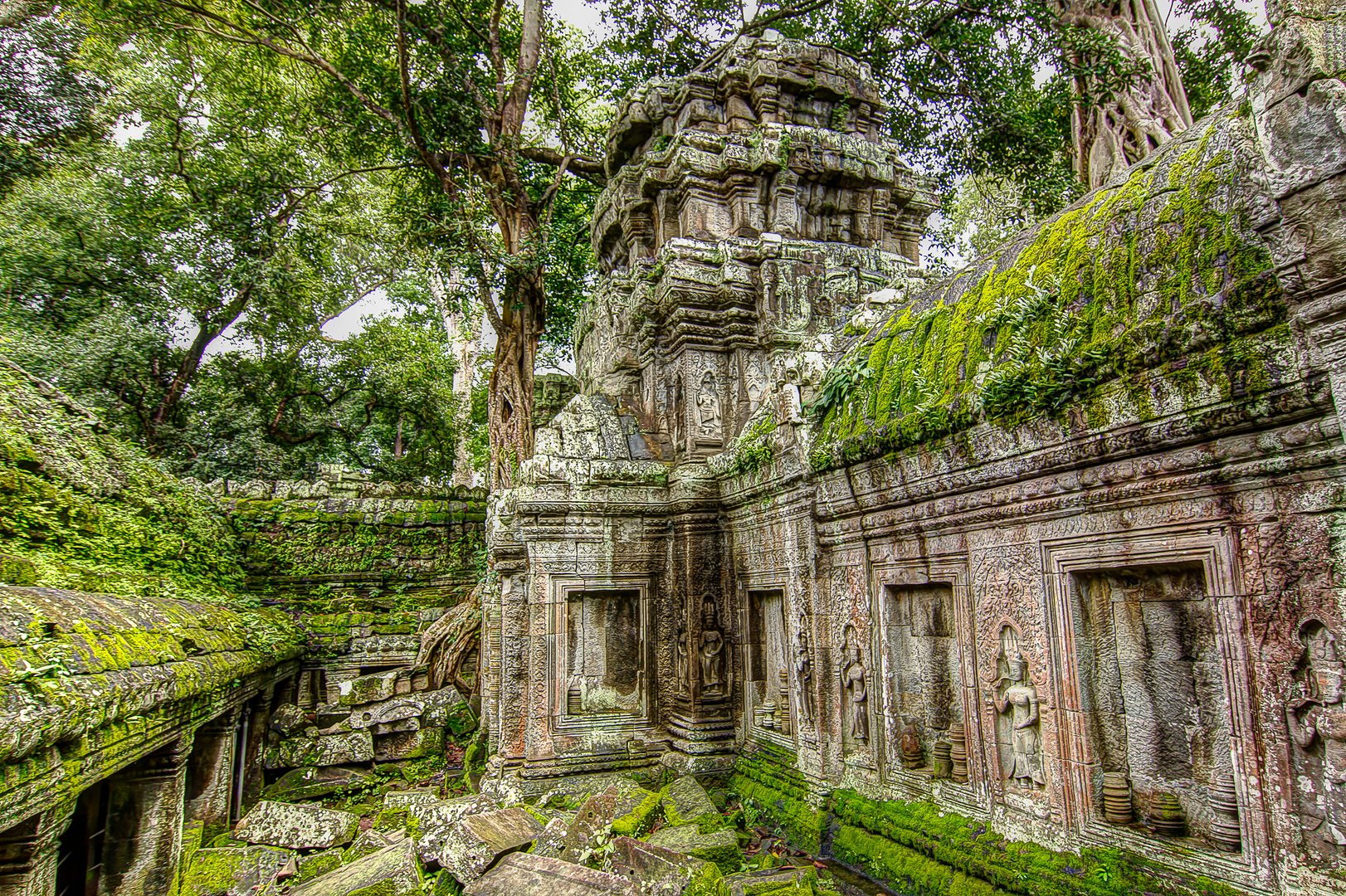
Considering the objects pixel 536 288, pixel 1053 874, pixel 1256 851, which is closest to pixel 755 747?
pixel 1053 874

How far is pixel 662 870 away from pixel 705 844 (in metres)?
0.51

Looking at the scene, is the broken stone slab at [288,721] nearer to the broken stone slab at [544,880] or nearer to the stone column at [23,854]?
the broken stone slab at [544,880]

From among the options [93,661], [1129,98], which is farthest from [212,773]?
[1129,98]

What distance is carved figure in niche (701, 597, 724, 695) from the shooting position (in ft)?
23.0

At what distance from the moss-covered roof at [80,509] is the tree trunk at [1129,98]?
9.51m

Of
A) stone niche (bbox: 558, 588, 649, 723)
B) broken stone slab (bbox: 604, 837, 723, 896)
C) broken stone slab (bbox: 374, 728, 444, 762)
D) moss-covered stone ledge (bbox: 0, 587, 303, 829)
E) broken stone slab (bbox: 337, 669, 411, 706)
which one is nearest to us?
moss-covered stone ledge (bbox: 0, 587, 303, 829)

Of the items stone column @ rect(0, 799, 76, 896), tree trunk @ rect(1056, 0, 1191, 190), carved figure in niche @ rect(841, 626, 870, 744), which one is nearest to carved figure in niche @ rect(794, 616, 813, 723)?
carved figure in niche @ rect(841, 626, 870, 744)

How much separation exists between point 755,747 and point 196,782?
5.17 meters

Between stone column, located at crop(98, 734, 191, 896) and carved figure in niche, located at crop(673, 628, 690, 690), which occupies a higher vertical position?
carved figure in niche, located at crop(673, 628, 690, 690)

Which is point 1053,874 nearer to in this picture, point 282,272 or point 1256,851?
point 1256,851

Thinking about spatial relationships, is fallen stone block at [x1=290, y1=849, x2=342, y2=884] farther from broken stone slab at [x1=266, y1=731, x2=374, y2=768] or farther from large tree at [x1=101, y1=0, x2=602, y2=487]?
large tree at [x1=101, y1=0, x2=602, y2=487]

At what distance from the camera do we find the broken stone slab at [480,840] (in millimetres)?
5242

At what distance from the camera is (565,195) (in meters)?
15.2

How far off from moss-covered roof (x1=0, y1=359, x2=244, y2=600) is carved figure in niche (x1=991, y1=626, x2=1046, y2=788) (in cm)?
652
